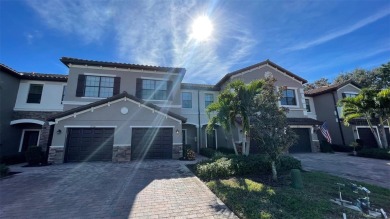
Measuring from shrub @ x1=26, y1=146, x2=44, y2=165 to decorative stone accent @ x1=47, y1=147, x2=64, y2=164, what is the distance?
56 cm

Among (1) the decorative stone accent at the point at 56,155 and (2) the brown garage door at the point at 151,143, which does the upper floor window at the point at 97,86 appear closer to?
(2) the brown garage door at the point at 151,143

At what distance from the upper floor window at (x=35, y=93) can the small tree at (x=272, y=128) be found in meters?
19.7

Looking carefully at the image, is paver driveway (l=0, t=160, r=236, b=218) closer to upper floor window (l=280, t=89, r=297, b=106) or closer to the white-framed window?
the white-framed window

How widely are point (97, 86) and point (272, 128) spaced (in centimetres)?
1520

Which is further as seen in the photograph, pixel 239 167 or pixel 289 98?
pixel 289 98

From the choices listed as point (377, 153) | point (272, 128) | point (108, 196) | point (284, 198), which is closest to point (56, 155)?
point (108, 196)

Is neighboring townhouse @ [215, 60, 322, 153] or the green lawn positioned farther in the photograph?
neighboring townhouse @ [215, 60, 322, 153]

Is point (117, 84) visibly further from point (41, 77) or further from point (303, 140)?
point (303, 140)

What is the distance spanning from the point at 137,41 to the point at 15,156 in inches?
511

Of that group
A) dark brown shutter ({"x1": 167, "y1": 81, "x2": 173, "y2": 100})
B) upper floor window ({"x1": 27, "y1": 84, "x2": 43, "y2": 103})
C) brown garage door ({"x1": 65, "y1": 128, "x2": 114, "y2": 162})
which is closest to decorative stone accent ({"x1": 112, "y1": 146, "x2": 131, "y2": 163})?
brown garage door ({"x1": 65, "y1": 128, "x2": 114, "y2": 162})

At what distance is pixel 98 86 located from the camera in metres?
16.3

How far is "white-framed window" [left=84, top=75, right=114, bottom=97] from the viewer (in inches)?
637

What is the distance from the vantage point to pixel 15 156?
44.5ft

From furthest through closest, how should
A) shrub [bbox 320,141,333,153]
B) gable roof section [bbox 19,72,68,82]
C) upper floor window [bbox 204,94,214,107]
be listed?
upper floor window [bbox 204,94,214,107]
shrub [bbox 320,141,333,153]
gable roof section [bbox 19,72,68,82]
